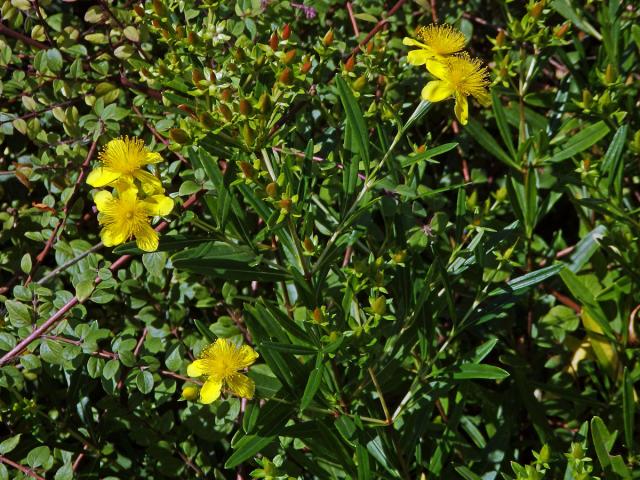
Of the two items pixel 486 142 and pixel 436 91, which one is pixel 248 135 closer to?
pixel 436 91

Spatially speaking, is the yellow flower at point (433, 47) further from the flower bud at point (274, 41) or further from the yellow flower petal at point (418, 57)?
the flower bud at point (274, 41)

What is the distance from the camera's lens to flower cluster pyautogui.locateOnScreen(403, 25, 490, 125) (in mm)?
1242

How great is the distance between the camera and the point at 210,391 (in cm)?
124

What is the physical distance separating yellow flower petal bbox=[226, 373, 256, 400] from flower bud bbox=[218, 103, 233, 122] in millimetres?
417

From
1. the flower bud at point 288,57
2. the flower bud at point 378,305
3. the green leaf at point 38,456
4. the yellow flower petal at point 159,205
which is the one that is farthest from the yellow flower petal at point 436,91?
the green leaf at point 38,456

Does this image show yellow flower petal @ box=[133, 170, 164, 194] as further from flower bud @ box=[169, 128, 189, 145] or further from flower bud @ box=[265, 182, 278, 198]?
flower bud @ box=[265, 182, 278, 198]

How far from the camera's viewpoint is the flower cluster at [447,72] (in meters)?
1.24

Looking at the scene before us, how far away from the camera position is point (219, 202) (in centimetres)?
126

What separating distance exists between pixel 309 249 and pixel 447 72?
38 centimetres

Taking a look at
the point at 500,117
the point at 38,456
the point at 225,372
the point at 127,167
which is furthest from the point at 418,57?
the point at 38,456

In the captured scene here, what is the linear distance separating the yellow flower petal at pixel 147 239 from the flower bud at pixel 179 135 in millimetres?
150

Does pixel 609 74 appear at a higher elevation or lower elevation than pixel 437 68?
lower

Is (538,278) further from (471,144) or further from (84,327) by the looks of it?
(84,327)

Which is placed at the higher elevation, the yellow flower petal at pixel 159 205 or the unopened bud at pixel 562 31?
the unopened bud at pixel 562 31
